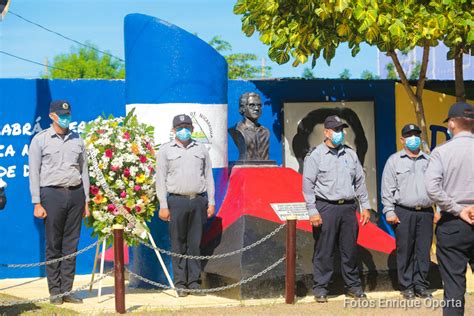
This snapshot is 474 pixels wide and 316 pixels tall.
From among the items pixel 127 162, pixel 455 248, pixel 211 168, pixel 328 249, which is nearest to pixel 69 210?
pixel 127 162

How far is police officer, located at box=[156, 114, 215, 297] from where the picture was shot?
34.9 ft

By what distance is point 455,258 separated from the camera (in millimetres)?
7457

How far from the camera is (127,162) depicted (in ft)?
35.3

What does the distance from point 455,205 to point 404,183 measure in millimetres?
3251

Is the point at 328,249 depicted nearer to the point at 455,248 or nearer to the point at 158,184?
the point at 158,184

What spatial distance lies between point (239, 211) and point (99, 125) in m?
1.87

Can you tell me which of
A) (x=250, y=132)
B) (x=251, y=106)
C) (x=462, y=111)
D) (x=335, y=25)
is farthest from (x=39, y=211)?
(x=462, y=111)

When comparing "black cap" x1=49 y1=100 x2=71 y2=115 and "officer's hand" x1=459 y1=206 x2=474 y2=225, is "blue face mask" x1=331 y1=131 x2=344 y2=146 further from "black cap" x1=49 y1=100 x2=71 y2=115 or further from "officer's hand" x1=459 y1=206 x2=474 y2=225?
"officer's hand" x1=459 y1=206 x2=474 y2=225

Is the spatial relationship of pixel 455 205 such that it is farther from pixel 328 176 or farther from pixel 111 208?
pixel 111 208

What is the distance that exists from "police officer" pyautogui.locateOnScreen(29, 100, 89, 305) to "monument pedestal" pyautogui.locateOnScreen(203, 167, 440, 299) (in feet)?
5.45

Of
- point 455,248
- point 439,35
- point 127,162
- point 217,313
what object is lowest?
point 217,313

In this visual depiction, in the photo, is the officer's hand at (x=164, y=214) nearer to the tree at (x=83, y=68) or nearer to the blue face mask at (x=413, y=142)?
the blue face mask at (x=413, y=142)

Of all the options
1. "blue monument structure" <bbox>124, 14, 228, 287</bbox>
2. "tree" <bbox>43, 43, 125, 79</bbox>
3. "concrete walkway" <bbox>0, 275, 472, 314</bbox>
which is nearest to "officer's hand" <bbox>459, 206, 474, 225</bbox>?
"concrete walkway" <bbox>0, 275, 472, 314</bbox>

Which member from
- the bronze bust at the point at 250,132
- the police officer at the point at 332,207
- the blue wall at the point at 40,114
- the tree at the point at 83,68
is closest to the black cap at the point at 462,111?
the police officer at the point at 332,207
